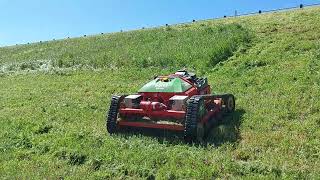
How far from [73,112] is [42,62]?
78.8 ft

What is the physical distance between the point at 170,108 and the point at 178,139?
3.60 feet

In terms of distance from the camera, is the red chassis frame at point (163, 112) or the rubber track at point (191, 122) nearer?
the rubber track at point (191, 122)

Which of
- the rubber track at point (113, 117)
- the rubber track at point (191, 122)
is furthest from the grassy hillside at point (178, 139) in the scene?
the rubber track at point (113, 117)

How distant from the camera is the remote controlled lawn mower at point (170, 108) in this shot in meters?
12.1

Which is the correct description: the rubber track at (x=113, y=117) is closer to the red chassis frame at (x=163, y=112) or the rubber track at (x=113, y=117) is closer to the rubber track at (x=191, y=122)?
the red chassis frame at (x=163, y=112)

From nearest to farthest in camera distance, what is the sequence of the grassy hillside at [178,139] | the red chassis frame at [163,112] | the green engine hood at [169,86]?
1. the grassy hillside at [178,139]
2. the red chassis frame at [163,112]
3. the green engine hood at [169,86]

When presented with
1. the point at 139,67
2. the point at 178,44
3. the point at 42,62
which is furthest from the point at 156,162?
the point at 42,62

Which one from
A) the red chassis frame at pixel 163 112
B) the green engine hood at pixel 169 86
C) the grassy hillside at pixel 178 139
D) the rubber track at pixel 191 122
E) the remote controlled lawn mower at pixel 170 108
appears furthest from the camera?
the green engine hood at pixel 169 86

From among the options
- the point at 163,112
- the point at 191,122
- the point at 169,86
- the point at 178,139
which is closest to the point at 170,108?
the point at 163,112

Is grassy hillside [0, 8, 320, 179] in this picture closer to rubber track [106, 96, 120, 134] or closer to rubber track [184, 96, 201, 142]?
rubber track [184, 96, 201, 142]

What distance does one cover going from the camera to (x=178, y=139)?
12312mm

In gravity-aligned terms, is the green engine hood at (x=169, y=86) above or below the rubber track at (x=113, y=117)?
above

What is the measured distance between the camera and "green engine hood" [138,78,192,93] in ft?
45.0

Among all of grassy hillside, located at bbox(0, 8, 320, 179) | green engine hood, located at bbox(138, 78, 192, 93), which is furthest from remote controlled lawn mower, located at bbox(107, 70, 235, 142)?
grassy hillside, located at bbox(0, 8, 320, 179)
